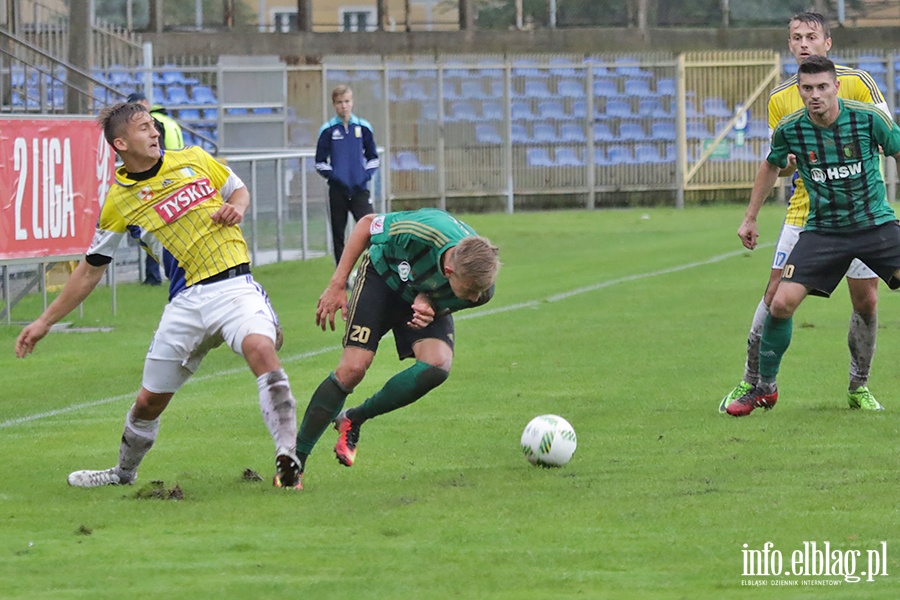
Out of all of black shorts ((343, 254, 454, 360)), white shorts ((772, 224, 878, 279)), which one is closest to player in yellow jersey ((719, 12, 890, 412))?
white shorts ((772, 224, 878, 279))

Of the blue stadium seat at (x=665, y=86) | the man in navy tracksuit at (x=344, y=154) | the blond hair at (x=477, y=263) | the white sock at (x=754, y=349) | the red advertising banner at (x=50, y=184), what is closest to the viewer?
the blond hair at (x=477, y=263)

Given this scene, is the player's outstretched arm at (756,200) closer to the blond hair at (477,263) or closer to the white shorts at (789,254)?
the white shorts at (789,254)

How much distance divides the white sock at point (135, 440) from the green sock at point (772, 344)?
3.63 m

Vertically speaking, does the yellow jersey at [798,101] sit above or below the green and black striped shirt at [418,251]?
above

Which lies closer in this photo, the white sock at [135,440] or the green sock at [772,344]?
the white sock at [135,440]

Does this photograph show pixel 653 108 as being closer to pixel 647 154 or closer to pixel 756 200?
pixel 647 154

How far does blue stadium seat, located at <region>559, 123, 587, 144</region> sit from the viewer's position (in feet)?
104

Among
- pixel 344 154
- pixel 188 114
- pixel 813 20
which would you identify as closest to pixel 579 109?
pixel 188 114

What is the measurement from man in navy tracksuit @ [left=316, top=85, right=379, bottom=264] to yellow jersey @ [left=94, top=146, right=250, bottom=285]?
982 centimetres

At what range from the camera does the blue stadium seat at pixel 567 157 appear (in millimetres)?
31594

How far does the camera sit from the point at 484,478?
7000 mm

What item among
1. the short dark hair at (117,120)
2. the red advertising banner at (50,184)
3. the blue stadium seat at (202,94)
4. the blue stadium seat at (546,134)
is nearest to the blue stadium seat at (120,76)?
the blue stadium seat at (202,94)

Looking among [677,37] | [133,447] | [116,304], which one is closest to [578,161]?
[677,37]

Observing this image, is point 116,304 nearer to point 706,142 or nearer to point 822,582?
point 822,582
